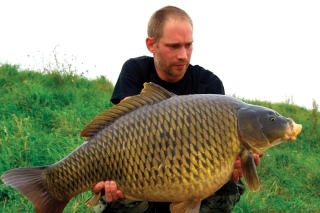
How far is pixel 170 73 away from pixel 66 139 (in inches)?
67.6

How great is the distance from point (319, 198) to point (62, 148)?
2111mm

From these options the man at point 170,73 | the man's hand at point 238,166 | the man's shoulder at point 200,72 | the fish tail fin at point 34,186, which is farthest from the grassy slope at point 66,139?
the man's hand at point 238,166

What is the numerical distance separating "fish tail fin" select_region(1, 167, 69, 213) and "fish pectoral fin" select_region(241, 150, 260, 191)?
2.51ft

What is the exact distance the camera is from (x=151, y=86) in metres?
2.09

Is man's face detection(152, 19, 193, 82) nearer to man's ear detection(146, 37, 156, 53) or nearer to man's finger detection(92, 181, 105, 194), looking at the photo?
man's ear detection(146, 37, 156, 53)

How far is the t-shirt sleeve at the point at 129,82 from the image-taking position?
9.00 ft

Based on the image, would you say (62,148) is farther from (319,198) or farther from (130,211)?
(319,198)

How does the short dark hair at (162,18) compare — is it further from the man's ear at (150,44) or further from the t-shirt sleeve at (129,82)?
the t-shirt sleeve at (129,82)

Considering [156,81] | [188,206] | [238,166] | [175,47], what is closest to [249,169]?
[238,166]

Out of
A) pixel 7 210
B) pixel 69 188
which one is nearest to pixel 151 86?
pixel 69 188

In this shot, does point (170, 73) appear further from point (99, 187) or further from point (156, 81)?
point (99, 187)

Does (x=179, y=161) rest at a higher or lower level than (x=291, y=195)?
higher

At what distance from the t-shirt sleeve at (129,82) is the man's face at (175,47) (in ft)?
0.67

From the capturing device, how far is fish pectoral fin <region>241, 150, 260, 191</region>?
6.48 ft
